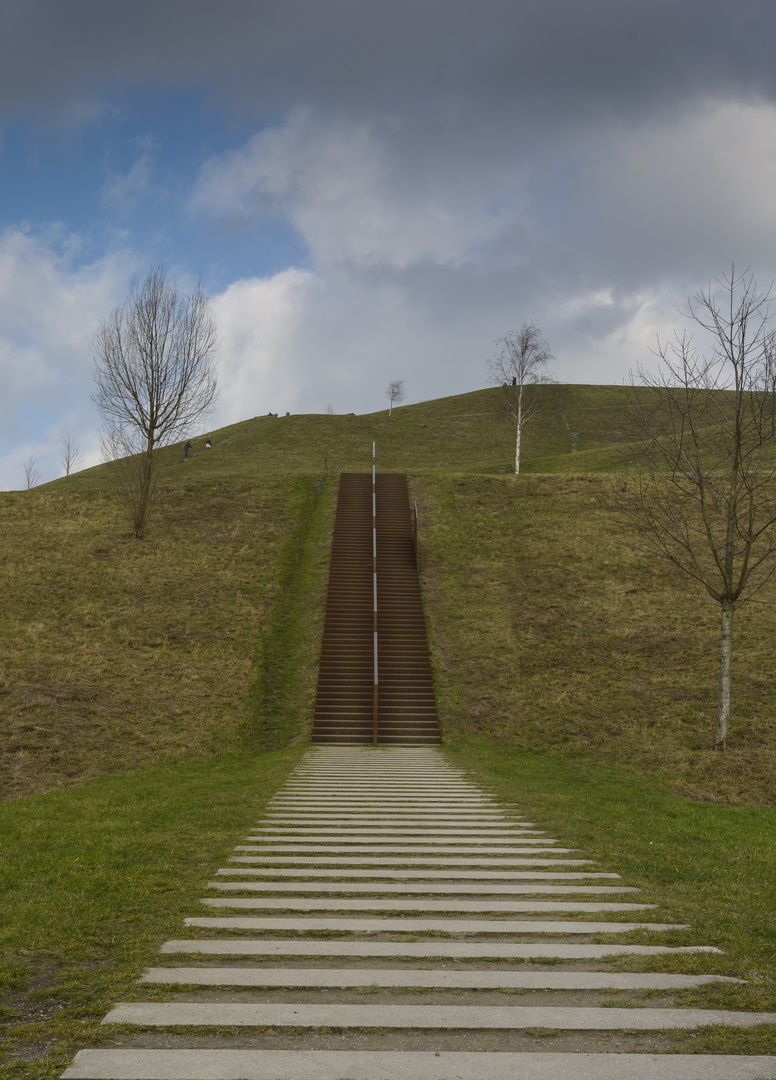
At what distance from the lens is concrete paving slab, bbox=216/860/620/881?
5848mm

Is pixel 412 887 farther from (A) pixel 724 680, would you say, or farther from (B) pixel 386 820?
(A) pixel 724 680

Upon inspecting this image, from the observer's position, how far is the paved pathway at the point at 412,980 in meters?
3.02

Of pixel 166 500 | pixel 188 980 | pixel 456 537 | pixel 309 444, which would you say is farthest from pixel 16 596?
pixel 309 444

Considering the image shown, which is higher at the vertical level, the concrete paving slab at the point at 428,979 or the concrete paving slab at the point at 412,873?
the concrete paving slab at the point at 428,979

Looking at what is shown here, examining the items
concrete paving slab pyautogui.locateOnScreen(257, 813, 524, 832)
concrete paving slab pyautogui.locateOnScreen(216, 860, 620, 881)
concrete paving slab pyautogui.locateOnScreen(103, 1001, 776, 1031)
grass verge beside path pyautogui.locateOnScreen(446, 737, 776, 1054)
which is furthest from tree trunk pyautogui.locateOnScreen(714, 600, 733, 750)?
concrete paving slab pyautogui.locateOnScreen(103, 1001, 776, 1031)

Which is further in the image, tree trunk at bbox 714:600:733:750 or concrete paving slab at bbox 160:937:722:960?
tree trunk at bbox 714:600:733:750

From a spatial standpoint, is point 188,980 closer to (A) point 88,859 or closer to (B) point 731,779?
(A) point 88,859

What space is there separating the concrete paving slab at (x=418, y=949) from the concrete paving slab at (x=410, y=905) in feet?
1.96

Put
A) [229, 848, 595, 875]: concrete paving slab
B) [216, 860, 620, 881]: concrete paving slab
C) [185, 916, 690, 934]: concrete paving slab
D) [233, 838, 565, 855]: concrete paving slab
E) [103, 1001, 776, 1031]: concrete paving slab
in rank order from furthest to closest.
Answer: [233, 838, 565, 855]: concrete paving slab → [229, 848, 595, 875]: concrete paving slab → [216, 860, 620, 881]: concrete paving slab → [185, 916, 690, 934]: concrete paving slab → [103, 1001, 776, 1031]: concrete paving slab

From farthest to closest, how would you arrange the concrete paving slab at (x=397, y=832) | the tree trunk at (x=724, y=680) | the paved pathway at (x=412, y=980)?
the tree trunk at (x=724, y=680)
the concrete paving slab at (x=397, y=832)
the paved pathway at (x=412, y=980)

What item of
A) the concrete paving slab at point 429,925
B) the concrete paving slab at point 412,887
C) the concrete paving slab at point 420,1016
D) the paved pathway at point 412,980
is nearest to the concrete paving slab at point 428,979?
the paved pathway at point 412,980

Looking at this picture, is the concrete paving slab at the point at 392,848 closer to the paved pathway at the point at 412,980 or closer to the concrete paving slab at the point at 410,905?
the paved pathway at the point at 412,980

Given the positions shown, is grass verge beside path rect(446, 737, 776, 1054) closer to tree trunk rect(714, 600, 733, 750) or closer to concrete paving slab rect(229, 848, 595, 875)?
concrete paving slab rect(229, 848, 595, 875)

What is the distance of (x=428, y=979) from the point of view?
3.87 metres
